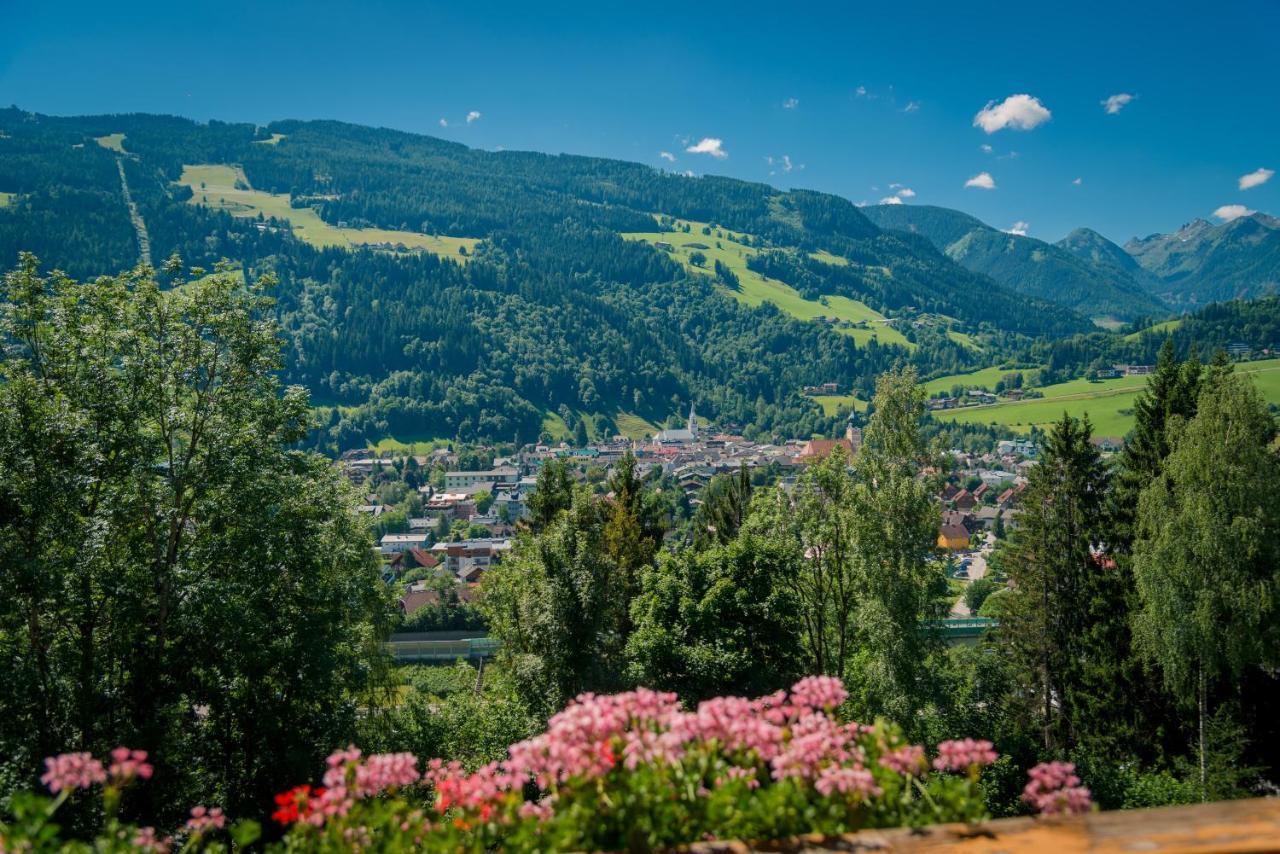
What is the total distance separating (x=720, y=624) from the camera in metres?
15.0

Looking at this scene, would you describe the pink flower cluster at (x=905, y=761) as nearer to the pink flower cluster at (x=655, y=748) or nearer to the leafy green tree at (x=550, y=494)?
the pink flower cluster at (x=655, y=748)

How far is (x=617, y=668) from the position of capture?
1417cm

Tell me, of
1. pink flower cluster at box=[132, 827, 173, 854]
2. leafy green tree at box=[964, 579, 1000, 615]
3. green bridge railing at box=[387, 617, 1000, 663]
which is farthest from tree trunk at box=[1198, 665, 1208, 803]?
leafy green tree at box=[964, 579, 1000, 615]

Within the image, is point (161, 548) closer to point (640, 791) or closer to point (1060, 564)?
point (640, 791)

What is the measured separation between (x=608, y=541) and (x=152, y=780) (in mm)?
15071

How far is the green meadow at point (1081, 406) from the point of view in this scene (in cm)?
13500

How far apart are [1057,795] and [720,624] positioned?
12.4 meters

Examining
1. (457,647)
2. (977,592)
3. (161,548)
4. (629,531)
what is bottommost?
(457,647)

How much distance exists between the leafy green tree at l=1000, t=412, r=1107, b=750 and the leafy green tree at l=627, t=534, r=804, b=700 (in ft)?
25.6

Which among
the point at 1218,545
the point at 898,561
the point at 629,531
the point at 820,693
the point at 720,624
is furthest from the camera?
the point at 629,531

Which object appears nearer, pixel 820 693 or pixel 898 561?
pixel 820 693

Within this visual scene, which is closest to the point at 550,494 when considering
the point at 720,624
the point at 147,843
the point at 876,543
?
the point at 720,624

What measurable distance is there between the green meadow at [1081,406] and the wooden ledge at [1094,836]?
483 ft

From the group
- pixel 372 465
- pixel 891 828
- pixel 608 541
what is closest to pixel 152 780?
pixel 891 828
